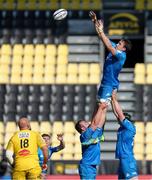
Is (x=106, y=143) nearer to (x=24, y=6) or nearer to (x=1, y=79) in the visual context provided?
(x=1, y=79)

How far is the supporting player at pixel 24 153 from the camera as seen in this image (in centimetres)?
964

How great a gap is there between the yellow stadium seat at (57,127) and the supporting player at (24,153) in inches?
373

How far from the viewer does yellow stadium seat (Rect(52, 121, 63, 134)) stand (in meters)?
19.3

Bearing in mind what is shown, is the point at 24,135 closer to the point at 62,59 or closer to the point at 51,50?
the point at 62,59

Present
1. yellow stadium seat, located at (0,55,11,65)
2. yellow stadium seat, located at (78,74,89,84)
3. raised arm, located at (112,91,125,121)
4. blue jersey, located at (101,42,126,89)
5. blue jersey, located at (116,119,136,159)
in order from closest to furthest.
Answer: blue jersey, located at (116,119,136,159) → raised arm, located at (112,91,125,121) → blue jersey, located at (101,42,126,89) → yellow stadium seat, located at (78,74,89,84) → yellow stadium seat, located at (0,55,11,65)

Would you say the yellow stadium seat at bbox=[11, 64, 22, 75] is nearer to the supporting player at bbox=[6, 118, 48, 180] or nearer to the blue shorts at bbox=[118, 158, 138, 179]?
the blue shorts at bbox=[118, 158, 138, 179]

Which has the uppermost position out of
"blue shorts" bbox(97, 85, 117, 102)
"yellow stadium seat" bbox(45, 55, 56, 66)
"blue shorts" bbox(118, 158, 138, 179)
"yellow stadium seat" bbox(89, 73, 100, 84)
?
"yellow stadium seat" bbox(45, 55, 56, 66)

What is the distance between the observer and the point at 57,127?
19328 millimetres

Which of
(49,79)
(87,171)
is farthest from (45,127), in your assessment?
(87,171)

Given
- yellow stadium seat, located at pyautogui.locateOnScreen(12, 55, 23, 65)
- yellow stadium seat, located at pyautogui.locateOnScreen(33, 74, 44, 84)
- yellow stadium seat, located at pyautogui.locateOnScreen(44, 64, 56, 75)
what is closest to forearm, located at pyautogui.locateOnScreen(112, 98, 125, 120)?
yellow stadium seat, located at pyautogui.locateOnScreen(33, 74, 44, 84)

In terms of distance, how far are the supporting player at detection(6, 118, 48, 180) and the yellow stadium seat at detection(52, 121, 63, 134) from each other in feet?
31.1

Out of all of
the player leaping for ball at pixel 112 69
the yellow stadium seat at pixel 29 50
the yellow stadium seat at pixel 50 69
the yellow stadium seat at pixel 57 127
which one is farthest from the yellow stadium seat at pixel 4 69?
the player leaping for ball at pixel 112 69

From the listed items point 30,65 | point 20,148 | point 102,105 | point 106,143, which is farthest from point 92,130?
point 30,65

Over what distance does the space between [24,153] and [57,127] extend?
9.64 metres
